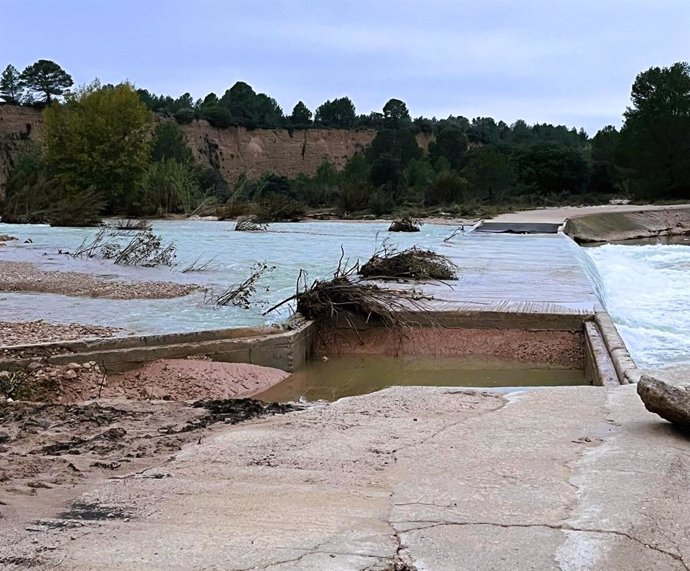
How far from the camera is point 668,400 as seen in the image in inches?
174

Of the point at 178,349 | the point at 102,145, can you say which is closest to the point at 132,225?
the point at 102,145

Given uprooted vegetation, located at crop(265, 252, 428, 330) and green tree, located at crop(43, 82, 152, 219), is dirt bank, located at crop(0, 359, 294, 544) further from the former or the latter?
green tree, located at crop(43, 82, 152, 219)

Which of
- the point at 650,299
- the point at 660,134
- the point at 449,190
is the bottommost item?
the point at 650,299

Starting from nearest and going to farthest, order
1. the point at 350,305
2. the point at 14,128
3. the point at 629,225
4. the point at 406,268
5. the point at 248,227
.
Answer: the point at 350,305 → the point at 406,268 → the point at 248,227 → the point at 629,225 → the point at 14,128

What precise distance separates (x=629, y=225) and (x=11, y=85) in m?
59.9

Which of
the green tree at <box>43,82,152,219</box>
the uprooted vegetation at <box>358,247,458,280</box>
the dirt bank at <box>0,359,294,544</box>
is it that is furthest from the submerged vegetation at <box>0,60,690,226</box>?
the dirt bank at <box>0,359,294,544</box>

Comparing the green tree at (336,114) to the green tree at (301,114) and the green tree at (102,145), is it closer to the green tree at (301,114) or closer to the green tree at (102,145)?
the green tree at (301,114)

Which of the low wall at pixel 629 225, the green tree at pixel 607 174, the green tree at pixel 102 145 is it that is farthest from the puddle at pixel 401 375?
the green tree at pixel 607 174

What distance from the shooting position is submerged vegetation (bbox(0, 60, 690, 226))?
3653cm

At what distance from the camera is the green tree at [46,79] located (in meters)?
73.2

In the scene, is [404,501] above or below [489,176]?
below

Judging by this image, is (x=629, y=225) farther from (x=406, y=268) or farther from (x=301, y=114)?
(x=301, y=114)

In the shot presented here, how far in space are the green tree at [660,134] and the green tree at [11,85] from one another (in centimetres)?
5216

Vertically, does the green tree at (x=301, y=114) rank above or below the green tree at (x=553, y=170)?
above
